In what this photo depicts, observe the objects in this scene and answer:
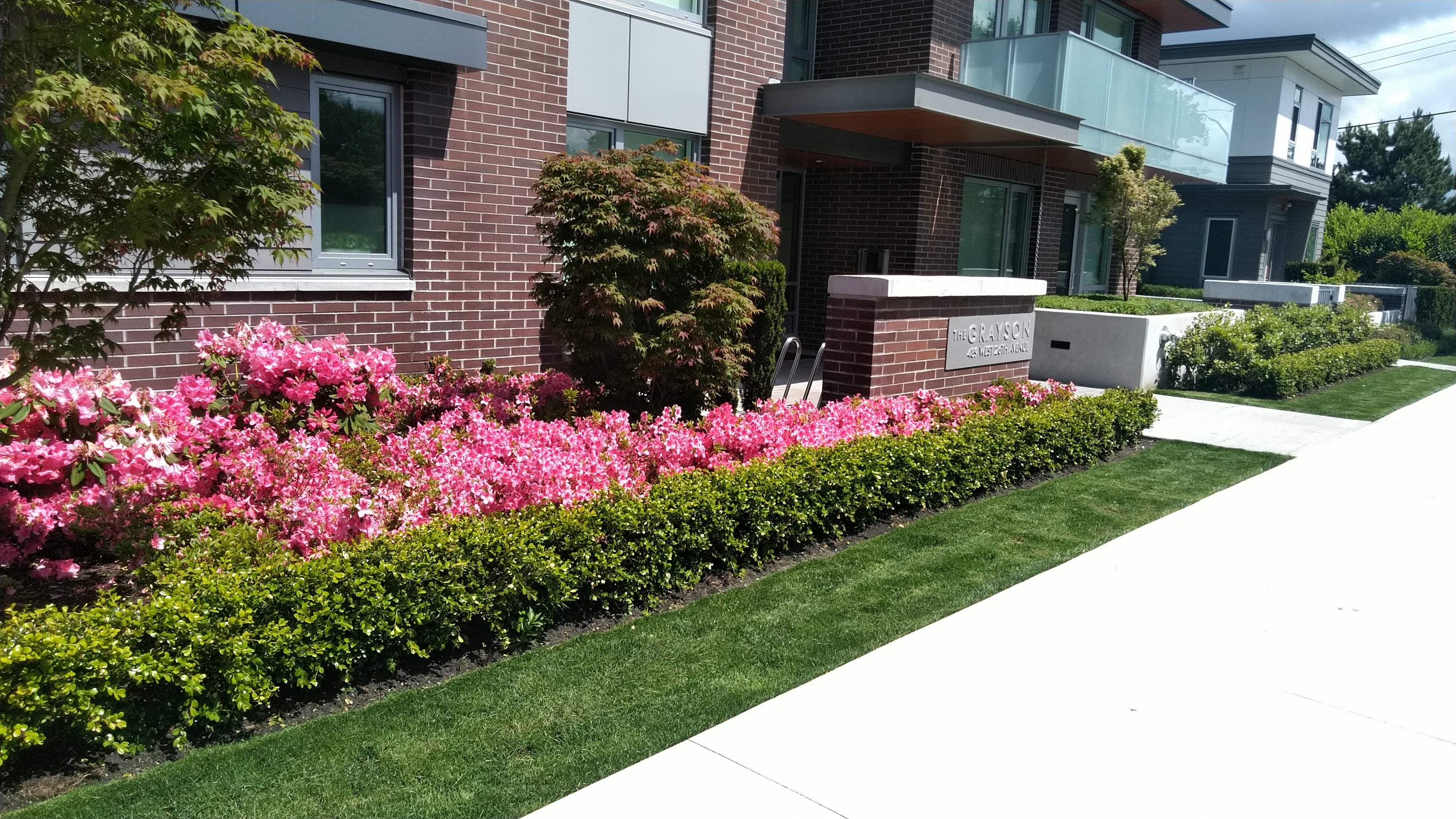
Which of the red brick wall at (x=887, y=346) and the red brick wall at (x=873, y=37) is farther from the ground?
the red brick wall at (x=873, y=37)

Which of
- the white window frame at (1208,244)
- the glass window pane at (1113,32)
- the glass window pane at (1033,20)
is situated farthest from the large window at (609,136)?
the white window frame at (1208,244)

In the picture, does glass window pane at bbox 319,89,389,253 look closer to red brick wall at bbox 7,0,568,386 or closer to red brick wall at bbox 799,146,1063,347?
red brick wall at bbox 7,0,568,386

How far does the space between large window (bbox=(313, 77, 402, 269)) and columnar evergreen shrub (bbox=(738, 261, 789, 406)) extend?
319 cm

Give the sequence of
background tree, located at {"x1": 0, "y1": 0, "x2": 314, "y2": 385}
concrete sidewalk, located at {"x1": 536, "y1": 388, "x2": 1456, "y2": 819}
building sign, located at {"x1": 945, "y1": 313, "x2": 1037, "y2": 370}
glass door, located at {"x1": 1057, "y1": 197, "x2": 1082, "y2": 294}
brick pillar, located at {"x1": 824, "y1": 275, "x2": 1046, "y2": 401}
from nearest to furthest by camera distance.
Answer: concrete sidewalk, located at {"x1": 536, "y1": 388, "x2": 1456, "y2": 819}
background tree, located at {"x1": 0, "y1": 0, "x2": 314, "y2": 385}
brick pillar, located at {"x1": 824, "y1": 275, "x2": 1046, "y2": 401}
building sign, located at {"x1": 945, "y1": 313, "x2": 1037, "y2": 370}
glass door, located at {"x1": 1057, "y1": 197, "x2": 1082, "y2": 294}

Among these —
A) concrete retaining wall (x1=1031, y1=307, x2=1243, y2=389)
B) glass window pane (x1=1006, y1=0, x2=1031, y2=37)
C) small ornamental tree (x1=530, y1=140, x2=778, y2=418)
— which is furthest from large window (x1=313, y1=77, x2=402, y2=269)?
glass window pane (x1=1006, y1=0, x2=1031, y2=37)

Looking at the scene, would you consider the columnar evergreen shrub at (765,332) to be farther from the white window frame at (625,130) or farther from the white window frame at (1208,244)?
the white window frame at (1208,244)

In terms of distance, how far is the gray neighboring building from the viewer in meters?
28.7

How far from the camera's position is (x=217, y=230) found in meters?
4.29

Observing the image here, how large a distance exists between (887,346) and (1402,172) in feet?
209

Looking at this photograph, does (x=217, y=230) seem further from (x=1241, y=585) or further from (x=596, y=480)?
(x=1241, y=585)

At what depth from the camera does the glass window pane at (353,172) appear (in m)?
8.47

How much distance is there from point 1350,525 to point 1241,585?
211 cm

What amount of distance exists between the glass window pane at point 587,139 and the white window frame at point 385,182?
6.83 feet

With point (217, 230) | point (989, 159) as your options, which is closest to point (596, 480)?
point (217, 230)
